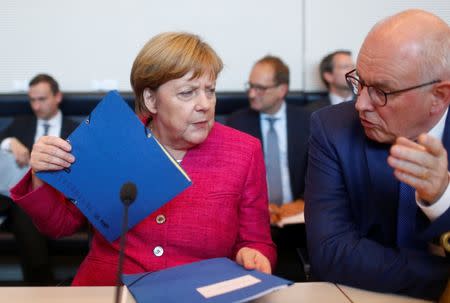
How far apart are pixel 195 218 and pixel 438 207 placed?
26.8 inches

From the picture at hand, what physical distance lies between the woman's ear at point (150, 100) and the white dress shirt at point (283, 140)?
2034 mm

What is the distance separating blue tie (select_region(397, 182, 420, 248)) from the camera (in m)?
1.33

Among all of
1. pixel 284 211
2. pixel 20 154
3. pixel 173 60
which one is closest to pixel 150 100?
pixel 173 60

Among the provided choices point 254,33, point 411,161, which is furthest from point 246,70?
point 411,161

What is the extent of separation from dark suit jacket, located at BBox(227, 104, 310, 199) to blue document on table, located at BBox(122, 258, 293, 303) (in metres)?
2.34

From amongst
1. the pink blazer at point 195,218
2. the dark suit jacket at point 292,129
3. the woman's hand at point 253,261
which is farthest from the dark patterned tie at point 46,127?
the woman's hand at point 253,261

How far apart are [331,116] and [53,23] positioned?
331cm

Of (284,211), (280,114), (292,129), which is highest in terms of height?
(280,114)

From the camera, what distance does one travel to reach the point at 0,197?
10.2 ft

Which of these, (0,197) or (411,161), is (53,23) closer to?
(0,197)

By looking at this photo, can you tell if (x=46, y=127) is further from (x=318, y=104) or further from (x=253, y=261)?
(x=253, y=261)

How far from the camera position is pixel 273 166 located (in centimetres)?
356

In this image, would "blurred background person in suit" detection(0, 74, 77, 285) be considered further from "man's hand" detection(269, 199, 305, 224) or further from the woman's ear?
the woman's ear

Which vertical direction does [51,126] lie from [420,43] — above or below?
below
